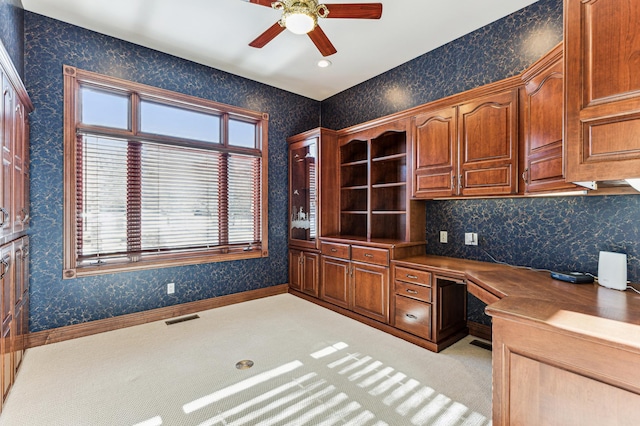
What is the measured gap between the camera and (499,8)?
2719mm

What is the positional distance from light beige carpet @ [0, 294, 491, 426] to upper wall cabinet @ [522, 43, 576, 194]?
1504 millimetres

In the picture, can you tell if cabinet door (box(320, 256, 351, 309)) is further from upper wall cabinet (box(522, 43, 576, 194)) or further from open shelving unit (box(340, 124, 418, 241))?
upper wall cabinet (box(522, 43, 576, 194))

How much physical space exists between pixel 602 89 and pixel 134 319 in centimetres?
417

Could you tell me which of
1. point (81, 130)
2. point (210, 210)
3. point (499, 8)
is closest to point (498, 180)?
point (499, 8)

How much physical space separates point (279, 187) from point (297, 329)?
2121mm

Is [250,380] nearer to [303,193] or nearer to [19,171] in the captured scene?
[19,171]

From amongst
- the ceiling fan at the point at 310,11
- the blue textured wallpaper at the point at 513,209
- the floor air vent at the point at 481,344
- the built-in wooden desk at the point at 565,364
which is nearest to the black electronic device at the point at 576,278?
the blue textured wallpaper at the point at 513,209

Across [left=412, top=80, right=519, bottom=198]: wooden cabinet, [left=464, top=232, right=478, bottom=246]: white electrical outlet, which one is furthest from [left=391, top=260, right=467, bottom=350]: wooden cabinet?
[left=412, top=80, right=519, bottom=198]: wooden cabinet

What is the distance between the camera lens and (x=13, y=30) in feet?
7.80

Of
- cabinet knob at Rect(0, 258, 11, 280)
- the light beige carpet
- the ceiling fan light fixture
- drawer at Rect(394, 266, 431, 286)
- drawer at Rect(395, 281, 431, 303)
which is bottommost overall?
the light beige carpet

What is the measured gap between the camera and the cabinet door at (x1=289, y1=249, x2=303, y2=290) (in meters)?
4.36

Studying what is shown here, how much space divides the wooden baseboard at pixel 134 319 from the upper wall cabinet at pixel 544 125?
3.48 m

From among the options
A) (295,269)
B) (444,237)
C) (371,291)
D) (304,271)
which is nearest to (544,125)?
(444,237)

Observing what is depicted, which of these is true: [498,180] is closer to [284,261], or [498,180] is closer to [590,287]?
[590,287]
